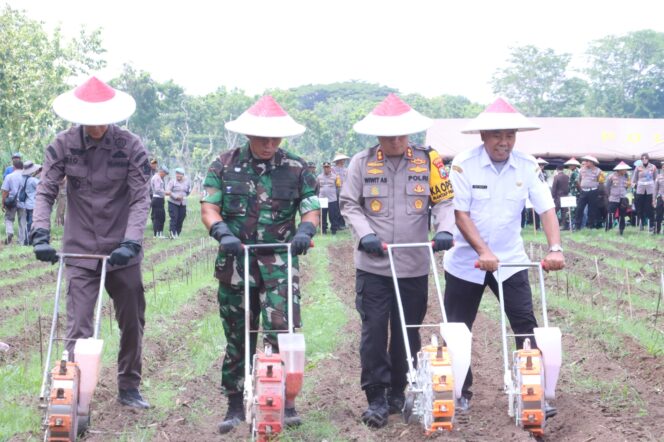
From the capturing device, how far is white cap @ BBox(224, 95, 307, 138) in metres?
5.61

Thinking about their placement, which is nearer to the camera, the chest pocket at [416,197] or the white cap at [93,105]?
the white cap at [93,105]

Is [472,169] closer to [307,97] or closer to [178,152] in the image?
[178,152]

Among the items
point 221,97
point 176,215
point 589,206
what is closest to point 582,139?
point 589,206

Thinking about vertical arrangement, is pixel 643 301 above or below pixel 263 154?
below

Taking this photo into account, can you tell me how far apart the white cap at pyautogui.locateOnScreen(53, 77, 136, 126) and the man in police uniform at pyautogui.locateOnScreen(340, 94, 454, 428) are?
1.49 m

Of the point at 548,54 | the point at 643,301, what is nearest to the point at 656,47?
the point at 548,54

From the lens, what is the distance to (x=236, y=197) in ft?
19.1

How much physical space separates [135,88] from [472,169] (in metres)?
51.0

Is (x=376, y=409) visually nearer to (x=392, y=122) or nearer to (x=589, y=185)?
(x=392, y=122)

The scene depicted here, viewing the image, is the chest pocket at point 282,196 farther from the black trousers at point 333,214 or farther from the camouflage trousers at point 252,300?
the black trousers at point 333,214

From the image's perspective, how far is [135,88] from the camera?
181ft

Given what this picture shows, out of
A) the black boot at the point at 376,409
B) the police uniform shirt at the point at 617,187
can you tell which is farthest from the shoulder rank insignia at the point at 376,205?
the police uniform shirt at the point at 617,187

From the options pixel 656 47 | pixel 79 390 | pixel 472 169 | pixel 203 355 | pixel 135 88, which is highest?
pixel 656 47

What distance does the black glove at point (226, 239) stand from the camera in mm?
5512
